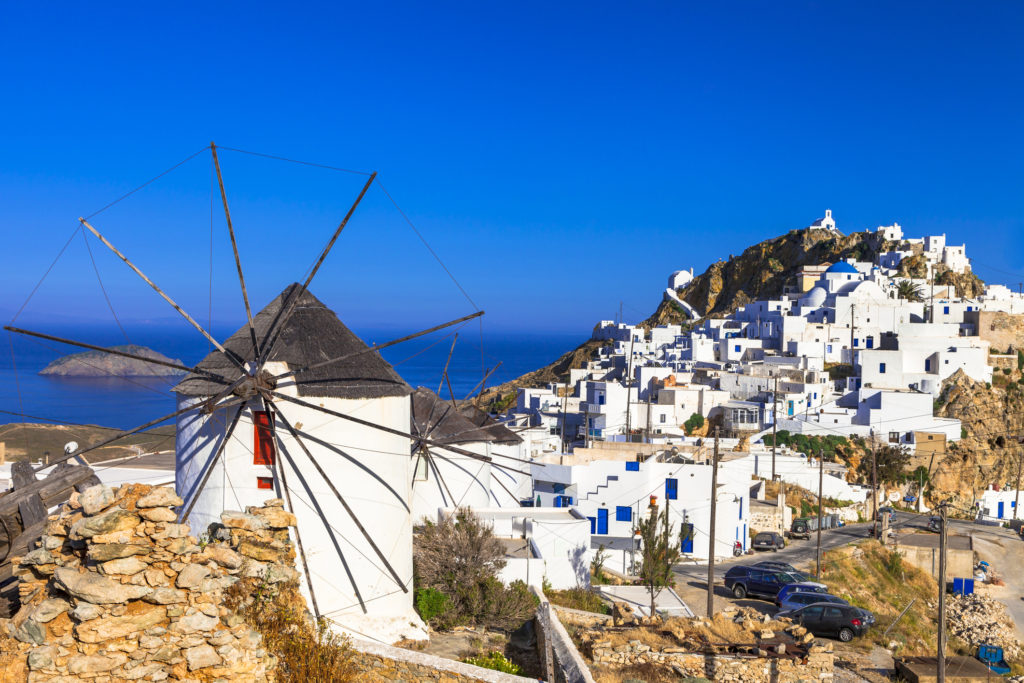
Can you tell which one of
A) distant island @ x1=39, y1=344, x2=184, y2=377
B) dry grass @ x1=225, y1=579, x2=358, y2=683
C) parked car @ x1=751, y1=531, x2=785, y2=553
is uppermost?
distant island @ x1=39, y1=344, x2=184, y2=377

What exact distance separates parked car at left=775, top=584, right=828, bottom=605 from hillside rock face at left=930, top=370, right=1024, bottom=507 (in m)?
26.3

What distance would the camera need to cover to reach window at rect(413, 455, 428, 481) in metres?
17.9

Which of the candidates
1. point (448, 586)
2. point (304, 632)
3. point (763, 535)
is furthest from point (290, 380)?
point (763, 535)

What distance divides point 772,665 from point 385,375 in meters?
7.63

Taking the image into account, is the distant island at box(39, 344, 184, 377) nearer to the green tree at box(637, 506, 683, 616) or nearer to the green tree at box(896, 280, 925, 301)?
the green tree at box(637, 506, 683, 616)

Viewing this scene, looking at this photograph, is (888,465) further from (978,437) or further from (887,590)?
(887,590)

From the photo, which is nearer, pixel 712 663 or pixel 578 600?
pixel 712 663

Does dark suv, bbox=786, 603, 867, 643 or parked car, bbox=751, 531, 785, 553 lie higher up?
dark suv, bbox=786, 603, 867, 643

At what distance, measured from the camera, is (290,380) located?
33.8 ft

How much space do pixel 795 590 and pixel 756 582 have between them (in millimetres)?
1407

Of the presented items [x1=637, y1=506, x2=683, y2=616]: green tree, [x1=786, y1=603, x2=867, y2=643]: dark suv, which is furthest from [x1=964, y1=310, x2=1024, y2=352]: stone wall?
[x1=786, y1=603, x2=867, y2=643]: dark suv

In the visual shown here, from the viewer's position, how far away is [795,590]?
68.7 feet

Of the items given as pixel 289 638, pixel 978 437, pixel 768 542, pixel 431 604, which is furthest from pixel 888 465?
pixel 289 638

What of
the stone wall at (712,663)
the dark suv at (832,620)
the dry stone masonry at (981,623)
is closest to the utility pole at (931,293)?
the dry stone masonry at (981,623)
